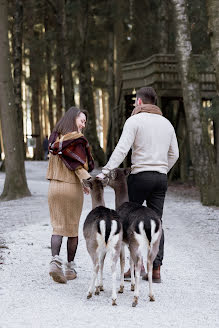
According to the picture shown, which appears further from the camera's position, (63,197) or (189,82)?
(189,82)

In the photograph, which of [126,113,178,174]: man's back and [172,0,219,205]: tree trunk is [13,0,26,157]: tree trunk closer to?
[172,0,219,205]: tree trunk

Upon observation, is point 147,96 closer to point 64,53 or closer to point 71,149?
point 71,149

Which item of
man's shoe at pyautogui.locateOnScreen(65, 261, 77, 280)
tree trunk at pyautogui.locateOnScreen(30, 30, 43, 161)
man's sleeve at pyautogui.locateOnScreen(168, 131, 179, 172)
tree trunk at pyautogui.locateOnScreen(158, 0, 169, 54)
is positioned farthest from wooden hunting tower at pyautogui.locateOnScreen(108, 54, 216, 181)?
man's shoe at pyautogui.locateOnScreen(65, 261, 77, 280)

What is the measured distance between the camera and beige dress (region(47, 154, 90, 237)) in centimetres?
707

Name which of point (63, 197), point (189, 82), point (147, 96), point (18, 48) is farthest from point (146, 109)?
point (18, 48)

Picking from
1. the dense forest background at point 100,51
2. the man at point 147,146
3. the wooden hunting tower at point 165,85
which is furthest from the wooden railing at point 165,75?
the man at point 147,146

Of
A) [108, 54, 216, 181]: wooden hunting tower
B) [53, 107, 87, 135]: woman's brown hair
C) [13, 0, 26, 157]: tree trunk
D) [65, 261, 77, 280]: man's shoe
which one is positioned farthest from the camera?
[13, 0, 26, 157]: tree trunk

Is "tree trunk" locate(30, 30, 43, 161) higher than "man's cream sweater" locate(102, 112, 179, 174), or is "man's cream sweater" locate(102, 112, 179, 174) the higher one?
"tree trunk" locate(30, 30, 43, 161)

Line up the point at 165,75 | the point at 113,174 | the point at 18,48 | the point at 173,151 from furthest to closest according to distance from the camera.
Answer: the point at 18,48, the point at 165,75, the point at 173,151, the point at 113,174

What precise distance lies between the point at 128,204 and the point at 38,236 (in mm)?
4665

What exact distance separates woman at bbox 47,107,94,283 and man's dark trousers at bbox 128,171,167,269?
20.9 inches

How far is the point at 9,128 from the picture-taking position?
17719 mm

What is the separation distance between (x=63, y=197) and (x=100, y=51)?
35.2 metres

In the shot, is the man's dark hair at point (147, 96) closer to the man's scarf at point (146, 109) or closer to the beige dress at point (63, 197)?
the man's scarf at point (146, 109)
